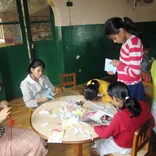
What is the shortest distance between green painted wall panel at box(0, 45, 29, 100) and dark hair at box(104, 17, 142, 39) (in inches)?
85.3

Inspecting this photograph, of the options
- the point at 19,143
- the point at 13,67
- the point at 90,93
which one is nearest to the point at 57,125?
the point at 19,143

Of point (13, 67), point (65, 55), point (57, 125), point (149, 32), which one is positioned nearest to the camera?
point (57, 125)

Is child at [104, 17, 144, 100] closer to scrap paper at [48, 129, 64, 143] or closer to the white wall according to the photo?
scrap paper at [48, 129, 64, 143]

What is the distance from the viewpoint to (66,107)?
1.68m

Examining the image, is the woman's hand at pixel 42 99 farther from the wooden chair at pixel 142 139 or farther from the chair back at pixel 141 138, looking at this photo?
the chair back at pixel 141 138

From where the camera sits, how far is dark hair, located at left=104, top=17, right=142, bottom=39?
1477 mm

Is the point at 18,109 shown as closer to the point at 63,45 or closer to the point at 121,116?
the point at 63,45

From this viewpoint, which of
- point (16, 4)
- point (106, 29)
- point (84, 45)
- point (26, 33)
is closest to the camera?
point (106, 29)

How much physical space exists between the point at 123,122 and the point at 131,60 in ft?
2.01

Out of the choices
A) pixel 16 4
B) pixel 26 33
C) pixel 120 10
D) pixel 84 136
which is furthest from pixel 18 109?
pixel 120 10

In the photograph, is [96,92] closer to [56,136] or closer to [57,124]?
[57,124]

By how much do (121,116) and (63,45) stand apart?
2.48 m

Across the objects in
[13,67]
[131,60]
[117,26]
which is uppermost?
[117,26]

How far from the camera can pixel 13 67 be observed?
320cm
